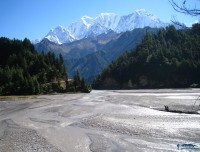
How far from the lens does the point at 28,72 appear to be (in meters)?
157

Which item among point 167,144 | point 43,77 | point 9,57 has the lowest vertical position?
point 167,144

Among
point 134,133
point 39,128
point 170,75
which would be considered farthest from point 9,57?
point 134,133

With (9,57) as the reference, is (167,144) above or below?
below

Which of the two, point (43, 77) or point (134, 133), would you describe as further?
point (43, 77)

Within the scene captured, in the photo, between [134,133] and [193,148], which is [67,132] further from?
[193,148]

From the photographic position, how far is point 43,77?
→ 151 m

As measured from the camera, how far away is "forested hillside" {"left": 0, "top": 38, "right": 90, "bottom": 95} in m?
136

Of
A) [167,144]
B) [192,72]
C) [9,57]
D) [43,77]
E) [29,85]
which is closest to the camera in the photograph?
[167,144]

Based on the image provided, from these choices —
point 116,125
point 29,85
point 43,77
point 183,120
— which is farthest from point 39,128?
point 43,77

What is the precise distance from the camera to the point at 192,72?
618 ft

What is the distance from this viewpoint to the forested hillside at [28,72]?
136m

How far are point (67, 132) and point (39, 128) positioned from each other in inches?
229

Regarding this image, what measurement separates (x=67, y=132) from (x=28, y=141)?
688 cm

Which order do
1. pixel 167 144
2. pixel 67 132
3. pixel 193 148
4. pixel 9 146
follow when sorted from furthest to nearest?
pixel 67 132
pixel 9 146
pixel 167 144
pixel 193 148
